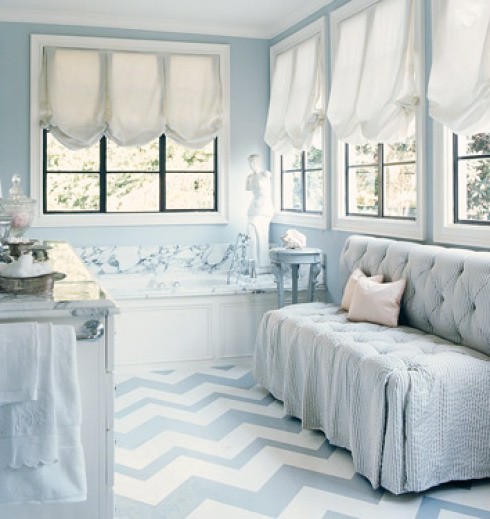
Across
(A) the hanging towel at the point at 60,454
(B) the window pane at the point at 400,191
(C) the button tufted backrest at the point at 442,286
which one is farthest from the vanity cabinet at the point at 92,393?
(B) the window pane at the point at 400,191

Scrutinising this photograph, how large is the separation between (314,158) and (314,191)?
0.93 ft

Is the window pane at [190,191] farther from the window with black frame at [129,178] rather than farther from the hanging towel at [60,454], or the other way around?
the hanging towel at [60,454]

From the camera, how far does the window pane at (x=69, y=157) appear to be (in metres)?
5.88

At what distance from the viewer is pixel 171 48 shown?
603 centimetres

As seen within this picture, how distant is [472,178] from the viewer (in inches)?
146

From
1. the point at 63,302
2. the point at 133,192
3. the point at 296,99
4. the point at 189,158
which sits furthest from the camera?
the point at 189,158

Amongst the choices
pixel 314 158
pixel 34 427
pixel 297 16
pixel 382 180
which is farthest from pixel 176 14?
pixel 34 427

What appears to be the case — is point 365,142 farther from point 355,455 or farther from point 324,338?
point 355,455

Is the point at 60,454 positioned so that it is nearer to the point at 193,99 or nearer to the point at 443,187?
the point at 443,187

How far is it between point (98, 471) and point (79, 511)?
122 millimetres

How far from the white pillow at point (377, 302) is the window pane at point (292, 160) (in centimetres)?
227

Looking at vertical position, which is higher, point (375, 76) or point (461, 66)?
point (375, 76)

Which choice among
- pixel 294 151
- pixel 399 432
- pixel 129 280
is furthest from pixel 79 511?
pixel 294 151

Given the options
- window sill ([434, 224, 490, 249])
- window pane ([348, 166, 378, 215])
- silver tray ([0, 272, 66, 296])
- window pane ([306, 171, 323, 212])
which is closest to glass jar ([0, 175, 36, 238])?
silver tray ([0, 272, 66, 296])
